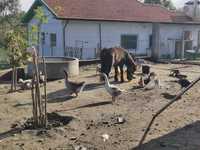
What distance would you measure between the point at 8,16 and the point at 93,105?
36.5m

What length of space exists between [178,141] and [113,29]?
22.6 metres

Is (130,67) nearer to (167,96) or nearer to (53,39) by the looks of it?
(167,96)

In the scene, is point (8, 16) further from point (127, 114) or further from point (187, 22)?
point (127, 114)

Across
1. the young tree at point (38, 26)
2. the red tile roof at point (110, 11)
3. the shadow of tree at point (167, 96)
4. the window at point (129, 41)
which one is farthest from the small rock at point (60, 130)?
the window at point (129, 41)

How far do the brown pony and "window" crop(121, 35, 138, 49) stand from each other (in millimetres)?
13837

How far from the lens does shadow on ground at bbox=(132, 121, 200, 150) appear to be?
318 inches

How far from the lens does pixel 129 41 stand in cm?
3183

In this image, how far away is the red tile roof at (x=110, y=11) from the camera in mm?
28422

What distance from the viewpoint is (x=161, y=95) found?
13547 mm

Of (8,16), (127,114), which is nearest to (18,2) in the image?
(8,16)

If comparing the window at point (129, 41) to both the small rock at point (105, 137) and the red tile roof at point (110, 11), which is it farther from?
the small rock at point (105, 137)

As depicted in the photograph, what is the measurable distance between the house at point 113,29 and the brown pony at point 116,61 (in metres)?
10.5

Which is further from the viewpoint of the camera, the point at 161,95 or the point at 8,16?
the point at 8,16

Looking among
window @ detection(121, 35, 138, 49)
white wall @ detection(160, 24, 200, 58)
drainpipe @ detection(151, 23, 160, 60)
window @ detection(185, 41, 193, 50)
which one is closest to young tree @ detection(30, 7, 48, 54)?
window @ detection(121, 35, 138, 49)
